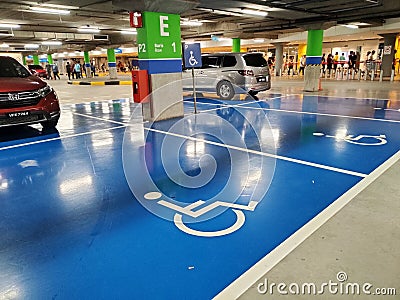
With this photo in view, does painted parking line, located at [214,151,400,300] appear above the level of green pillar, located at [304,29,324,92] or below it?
below

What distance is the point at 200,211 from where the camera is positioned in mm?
Answer: 3098

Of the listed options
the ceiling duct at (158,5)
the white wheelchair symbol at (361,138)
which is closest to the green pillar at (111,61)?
the ceiling duct at (158,5)

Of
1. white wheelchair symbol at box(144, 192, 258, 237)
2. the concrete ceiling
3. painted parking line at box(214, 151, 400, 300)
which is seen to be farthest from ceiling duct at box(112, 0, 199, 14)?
painted parking line at box(214, 151, 400, 300)

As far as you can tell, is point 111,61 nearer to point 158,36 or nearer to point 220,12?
point 220,12

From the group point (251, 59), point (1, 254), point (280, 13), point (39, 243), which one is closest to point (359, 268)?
point (39, 243)

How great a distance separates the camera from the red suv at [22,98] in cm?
589

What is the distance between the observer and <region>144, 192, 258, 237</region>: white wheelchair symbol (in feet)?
8.86

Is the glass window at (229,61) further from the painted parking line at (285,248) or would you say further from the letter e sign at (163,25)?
the painted parking line at (285,248)

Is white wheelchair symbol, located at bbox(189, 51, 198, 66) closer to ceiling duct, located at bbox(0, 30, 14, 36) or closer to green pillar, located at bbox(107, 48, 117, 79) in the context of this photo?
ceiling duct, located at bbox(0, 30, 14, 36)

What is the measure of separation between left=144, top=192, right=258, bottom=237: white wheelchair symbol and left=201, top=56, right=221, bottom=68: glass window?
341 inches

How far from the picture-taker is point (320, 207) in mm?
3051

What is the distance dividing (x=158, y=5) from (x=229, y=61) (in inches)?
169

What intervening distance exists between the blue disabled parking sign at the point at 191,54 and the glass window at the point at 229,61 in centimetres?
323

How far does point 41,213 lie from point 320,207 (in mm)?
2824
